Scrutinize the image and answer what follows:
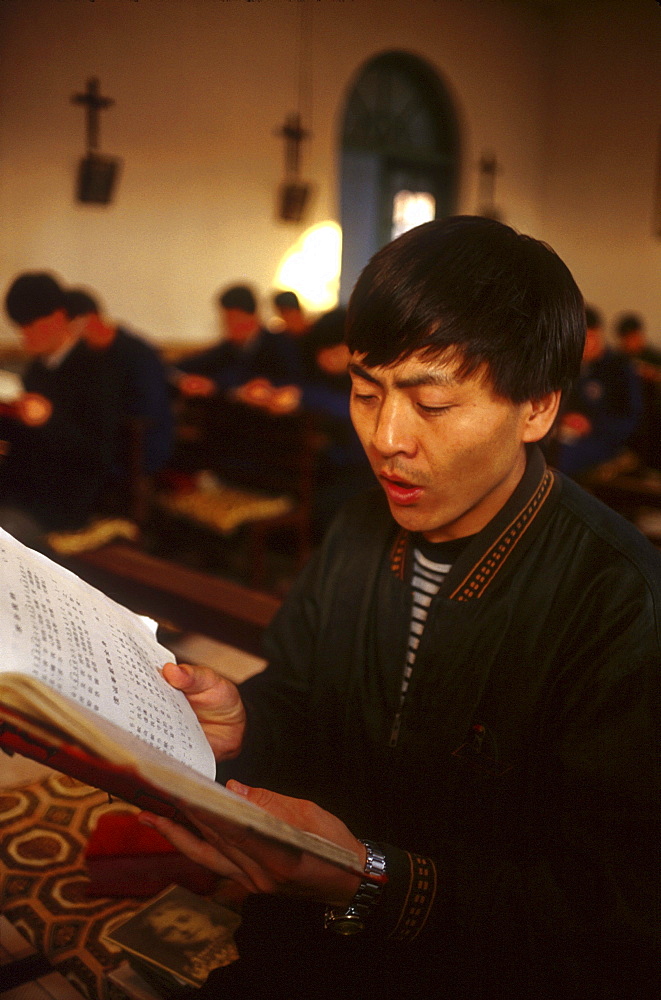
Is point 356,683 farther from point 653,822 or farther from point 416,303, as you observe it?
point 416,303

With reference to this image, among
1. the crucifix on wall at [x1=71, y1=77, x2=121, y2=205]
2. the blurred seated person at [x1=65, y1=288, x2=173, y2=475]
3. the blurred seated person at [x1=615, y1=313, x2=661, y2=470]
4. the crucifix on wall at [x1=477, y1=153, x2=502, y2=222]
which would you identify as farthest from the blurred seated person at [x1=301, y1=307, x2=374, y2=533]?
the crucifix on wall at [x1=477, y1=153, x2=502, y2=222]

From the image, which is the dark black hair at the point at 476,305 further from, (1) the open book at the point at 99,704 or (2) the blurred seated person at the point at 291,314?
(2) the blurred seated person at the point at 291,314

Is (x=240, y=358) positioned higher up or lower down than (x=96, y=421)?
higher up

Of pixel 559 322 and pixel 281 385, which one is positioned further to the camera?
pixel 281 385

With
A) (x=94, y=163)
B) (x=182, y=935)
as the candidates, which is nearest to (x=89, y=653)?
(x=182, y=935)

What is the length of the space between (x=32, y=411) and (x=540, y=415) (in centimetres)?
257

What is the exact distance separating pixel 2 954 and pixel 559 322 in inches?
47.6

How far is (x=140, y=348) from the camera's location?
12.6ft

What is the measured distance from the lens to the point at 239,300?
217 inches

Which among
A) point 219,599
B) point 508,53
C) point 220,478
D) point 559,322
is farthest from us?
point 508,53

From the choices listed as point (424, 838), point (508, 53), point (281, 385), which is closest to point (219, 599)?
point (424, 838)

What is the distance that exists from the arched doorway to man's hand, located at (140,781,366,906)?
7.41 metres

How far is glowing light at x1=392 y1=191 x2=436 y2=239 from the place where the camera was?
332 inches

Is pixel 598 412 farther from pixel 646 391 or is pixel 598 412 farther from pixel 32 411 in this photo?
pixel 32 411
